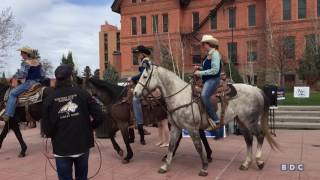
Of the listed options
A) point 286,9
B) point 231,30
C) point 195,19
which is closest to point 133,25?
point 195,19

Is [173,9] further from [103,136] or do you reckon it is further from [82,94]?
[82,94]

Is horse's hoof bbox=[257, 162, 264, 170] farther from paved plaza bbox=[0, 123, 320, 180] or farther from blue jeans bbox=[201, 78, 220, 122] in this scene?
blue jeans bbox=[201, 78, 220, 122]

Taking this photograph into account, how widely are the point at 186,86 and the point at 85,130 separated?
3433mm

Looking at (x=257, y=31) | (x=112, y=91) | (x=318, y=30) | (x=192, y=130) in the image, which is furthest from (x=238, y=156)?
(x=257, y=31)

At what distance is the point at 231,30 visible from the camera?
49.3 meters

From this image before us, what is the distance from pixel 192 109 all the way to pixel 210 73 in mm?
787

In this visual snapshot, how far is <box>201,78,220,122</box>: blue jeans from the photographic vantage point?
7391mm

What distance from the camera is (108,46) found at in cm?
8950

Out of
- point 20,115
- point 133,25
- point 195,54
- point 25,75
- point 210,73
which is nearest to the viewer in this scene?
point 210,73

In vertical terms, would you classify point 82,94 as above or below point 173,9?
below

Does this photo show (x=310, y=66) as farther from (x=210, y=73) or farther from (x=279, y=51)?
(x=210, y=73)

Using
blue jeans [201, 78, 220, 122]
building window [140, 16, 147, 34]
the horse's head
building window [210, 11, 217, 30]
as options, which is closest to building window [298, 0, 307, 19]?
building window [210, 11, 217, 30]

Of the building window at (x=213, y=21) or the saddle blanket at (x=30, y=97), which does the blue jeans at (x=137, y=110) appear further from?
the building window at (x=213, y=21)

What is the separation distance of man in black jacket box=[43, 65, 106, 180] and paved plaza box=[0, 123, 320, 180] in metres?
2.84
